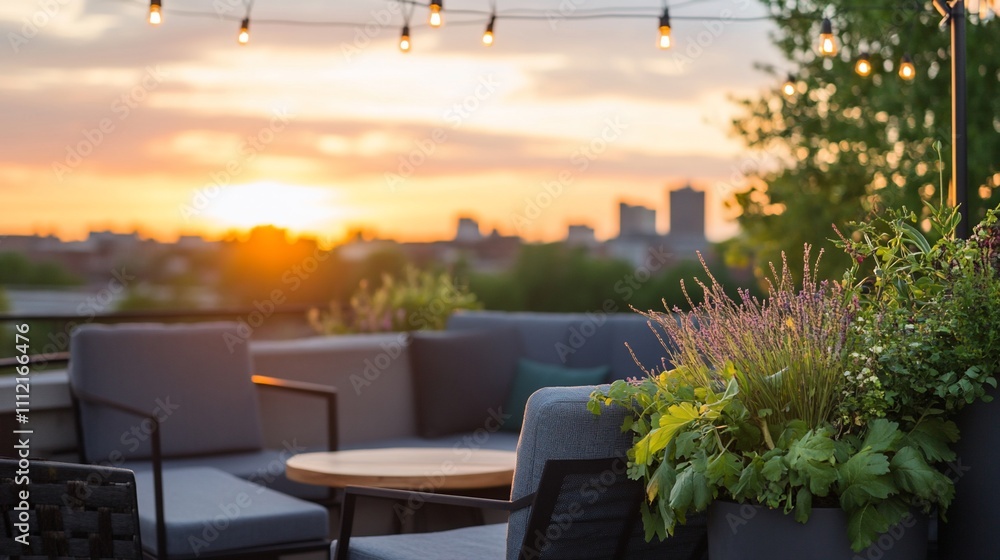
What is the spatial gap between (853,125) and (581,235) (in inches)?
797

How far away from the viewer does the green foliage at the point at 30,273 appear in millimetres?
28031

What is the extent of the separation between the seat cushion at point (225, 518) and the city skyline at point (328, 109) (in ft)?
6.40

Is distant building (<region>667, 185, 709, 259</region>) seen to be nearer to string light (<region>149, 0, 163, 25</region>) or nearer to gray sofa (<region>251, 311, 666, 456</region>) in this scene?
gray sofa (<region>251, 311, 666, 456</region>)

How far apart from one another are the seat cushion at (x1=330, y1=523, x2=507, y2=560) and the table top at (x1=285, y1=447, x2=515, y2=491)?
0.40 meters

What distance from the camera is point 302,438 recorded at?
196 inches

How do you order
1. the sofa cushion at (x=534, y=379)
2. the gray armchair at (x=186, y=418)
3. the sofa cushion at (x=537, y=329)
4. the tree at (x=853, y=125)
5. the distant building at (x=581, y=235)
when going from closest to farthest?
1. the gray armchair at (x=186, y=418)
2. the sofa cushion at (x=534, y=379)
3. the sofa cushion at (x=537, y=329)
4. the tree at (x=853, y=125)
5. the distant building at (x=581, y=235)

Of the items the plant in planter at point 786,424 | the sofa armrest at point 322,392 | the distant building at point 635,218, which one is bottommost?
the sofa armrest at point 322,392

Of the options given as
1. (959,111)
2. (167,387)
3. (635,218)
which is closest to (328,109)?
(167,387)

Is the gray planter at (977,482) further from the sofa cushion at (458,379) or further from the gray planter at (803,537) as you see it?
the sofa cushion at (458,379)

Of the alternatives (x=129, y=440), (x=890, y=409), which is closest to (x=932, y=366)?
(x=890, y=409)

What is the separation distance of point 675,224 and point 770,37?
15.2 meters

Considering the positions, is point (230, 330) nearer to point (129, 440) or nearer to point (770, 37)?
point (129, 440)

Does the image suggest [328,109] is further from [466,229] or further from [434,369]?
[466,229]

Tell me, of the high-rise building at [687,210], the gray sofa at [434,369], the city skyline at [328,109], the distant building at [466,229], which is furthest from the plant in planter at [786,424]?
the distant building at [466,229]
